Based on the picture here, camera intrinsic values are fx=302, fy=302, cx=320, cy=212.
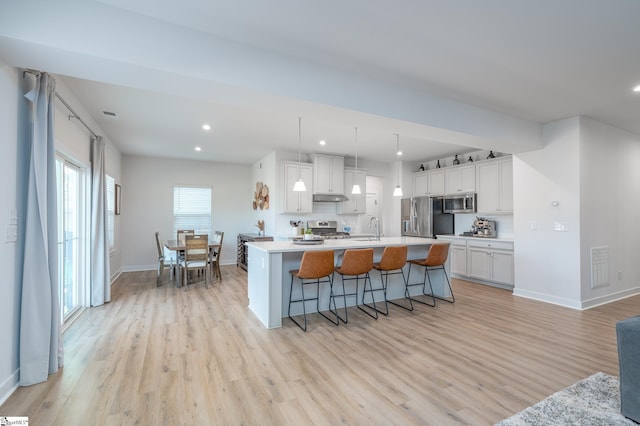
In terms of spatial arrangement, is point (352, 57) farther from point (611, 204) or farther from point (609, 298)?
point (609, 298)

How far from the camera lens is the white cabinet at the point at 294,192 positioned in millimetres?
6516

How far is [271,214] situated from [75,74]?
187 inches

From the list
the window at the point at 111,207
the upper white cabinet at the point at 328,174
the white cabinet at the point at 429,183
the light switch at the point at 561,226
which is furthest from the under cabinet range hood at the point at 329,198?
the window at the point at 111,207

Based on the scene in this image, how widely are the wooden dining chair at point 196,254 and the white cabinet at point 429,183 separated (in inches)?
203

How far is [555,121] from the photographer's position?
4621 millimetres

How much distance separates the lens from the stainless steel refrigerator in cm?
688

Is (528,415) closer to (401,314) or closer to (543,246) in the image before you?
(401,314)

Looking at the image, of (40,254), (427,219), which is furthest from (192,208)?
(427,219)

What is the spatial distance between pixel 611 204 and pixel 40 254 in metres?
7.33

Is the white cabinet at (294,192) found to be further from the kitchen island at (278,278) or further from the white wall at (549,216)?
the white wall at (549,216)

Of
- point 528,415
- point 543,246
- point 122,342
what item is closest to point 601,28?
point 528,415

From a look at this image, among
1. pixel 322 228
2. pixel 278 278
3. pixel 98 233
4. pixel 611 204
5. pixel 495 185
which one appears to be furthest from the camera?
pixel 322 228

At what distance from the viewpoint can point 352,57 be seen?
2844 millimetres

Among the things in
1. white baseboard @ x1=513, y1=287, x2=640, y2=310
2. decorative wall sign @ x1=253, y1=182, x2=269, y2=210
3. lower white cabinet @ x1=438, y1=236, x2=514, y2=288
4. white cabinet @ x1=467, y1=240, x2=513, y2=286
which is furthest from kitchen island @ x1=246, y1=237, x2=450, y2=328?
decorative wall sign @ x1=253, y1=182, x2=269, y2=210
